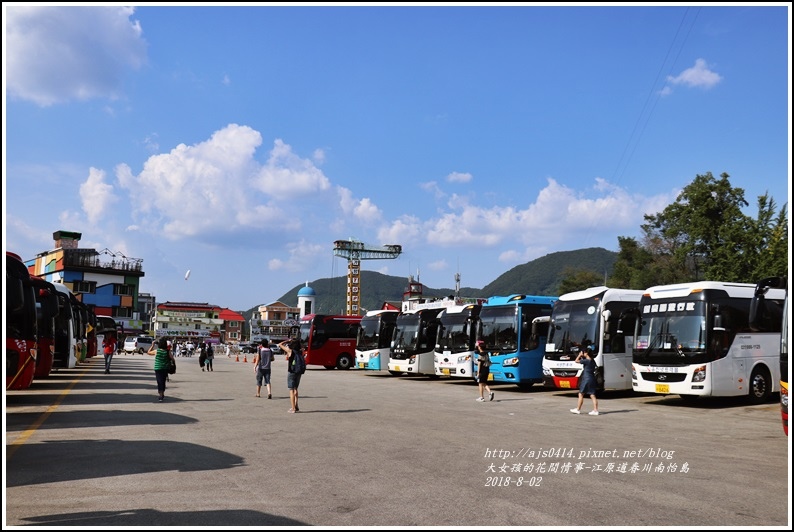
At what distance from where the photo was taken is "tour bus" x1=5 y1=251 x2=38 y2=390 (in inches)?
487

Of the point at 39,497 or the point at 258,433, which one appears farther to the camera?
the point at 258,433

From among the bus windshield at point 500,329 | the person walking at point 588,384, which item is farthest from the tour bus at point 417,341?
the person walking at point 588,384

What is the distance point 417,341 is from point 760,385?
53.1 feet

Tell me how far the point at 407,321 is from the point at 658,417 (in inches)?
714

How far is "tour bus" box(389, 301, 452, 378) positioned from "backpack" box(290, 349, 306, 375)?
16.2m

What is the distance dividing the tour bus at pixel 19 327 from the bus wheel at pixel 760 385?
17.2 metres

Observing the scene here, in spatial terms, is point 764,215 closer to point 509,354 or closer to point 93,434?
point 509,354

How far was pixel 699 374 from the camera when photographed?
18766 mm

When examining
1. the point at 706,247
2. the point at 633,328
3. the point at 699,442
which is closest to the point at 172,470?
the point at 699,442

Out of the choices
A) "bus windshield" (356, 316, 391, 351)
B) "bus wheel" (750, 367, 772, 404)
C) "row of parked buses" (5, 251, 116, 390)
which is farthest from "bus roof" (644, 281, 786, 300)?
"bus windshield" (356, 316, 391, 351)

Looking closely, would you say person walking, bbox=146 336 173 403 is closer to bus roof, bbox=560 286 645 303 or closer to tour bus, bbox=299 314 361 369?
bus roof, bbox=560 286 645 303

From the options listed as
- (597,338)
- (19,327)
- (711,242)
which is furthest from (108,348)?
(711,242)

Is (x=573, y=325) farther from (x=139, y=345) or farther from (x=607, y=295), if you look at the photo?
(x=139, y=345)

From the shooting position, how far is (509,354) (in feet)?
87.0
